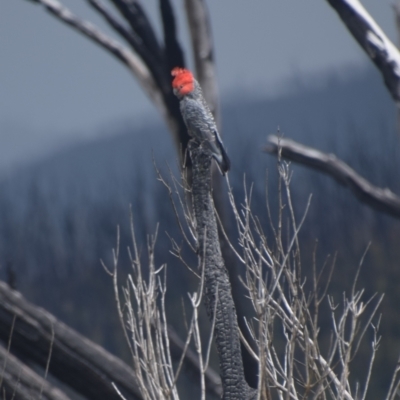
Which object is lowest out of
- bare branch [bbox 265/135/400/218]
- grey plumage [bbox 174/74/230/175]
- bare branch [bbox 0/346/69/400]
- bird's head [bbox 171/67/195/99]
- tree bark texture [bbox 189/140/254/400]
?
bare branch [bbox 0/346/69/400]

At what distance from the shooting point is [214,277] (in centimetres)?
100

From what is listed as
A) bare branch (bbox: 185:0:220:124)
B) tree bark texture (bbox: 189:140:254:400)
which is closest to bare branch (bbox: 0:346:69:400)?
tree bark texture (bbox: 189:140:254:400)

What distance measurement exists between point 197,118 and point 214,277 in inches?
9.3

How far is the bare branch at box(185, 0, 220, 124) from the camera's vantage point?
2.41 meters

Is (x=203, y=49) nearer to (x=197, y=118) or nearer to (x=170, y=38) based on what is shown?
(x=170, y=38)

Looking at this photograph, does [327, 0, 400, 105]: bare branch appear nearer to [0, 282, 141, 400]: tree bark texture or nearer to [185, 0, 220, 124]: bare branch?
[185, 0, 220, 124]: bare branch

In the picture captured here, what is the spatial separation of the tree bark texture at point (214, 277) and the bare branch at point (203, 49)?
1419mm

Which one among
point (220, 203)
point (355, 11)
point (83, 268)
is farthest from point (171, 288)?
point (355, 11)

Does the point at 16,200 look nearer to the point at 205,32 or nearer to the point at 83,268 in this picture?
the point at 83,268

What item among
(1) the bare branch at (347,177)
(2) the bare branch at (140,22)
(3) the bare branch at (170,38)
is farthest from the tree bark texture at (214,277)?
(2) the bare branch at (140,22)

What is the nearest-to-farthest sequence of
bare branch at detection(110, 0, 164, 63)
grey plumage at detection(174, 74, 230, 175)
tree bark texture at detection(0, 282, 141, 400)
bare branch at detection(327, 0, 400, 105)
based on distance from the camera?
1. grey plumage at detection(174, 74, 230, 175)
2. bare branch at detection(327, 0, 400, 105)
3. tree bark texture at detection(0, 282, 141, 400)
4. bare branch at detection(110, 0, 164, 63)

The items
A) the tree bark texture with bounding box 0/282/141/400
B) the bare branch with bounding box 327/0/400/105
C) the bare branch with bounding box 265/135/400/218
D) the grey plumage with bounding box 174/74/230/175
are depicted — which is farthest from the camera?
the bare branch with bounding box 265/135/400/218

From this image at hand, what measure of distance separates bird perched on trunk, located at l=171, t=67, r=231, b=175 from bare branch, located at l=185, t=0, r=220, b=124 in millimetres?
1378

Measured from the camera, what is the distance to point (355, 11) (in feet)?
5.48
